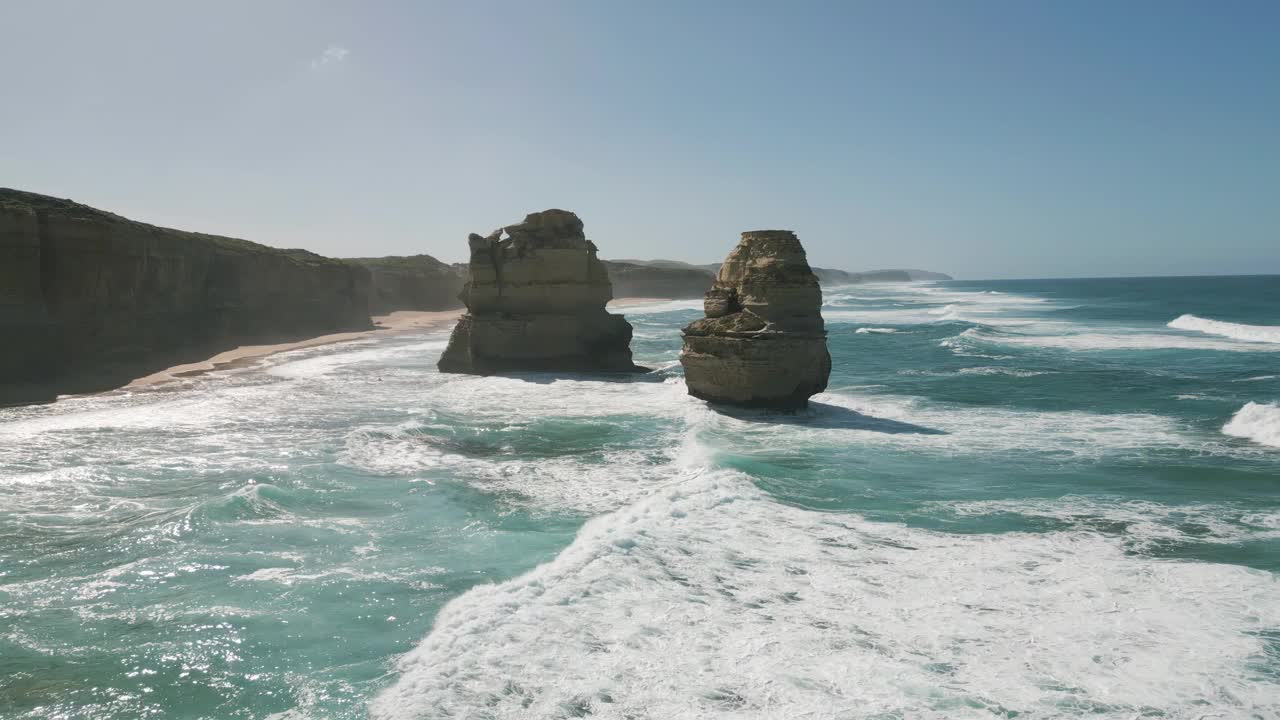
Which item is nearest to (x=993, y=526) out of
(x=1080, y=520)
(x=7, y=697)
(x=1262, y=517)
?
(x=1080, y=520)

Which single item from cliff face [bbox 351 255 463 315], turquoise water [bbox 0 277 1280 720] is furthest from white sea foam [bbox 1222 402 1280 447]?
cliff face [bbox 351 255 463 315]

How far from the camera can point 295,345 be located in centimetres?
3697

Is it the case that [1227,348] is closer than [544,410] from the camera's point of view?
No

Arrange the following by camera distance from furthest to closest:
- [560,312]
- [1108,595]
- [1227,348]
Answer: [1227,348] < [560,312] < [1108,595]

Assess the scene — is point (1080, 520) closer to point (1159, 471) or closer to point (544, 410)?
point (1159, 471)

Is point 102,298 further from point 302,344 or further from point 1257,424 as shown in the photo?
point 1257,424

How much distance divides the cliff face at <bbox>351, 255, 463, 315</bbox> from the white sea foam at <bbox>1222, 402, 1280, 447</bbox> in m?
53.3

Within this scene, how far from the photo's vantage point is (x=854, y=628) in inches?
284

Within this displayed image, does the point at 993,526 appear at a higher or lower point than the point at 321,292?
lower

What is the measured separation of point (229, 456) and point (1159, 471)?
15262mm

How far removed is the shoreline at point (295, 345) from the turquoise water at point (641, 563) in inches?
284

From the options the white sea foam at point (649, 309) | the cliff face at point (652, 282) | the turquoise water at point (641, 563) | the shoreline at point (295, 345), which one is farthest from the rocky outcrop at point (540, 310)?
the cliff face at point (652, 282)

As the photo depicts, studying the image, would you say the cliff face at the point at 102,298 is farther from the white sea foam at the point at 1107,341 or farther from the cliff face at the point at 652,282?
the cliff face at the point at 652,282

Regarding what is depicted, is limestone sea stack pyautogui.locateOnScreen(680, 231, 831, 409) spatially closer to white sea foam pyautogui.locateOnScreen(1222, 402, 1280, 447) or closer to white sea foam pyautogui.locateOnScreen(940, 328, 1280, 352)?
white sea foam pyautogui.locateOnScreen(1222, 402, 1280, 447)
